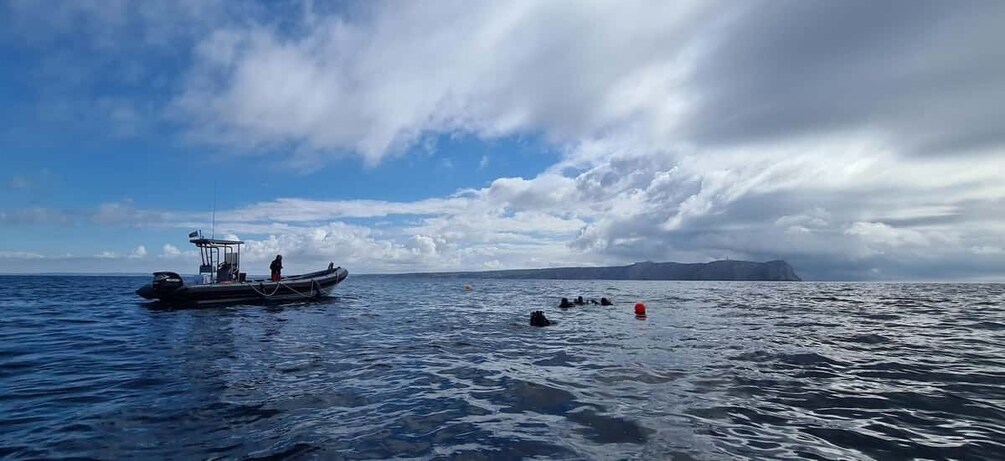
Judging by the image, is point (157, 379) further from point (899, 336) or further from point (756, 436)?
point (899, 336)

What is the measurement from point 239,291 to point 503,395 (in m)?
29.5

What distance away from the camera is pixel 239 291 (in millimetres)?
32438

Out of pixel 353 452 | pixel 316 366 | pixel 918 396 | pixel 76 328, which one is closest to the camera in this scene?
pixel 353 452

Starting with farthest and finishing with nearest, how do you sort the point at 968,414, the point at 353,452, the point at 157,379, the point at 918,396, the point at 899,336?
the point at 899,336
the point at 157,379
the point at 918,396
the point at 968,414
the point at 353,452

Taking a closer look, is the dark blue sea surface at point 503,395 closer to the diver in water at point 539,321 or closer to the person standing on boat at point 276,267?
the diver in water at point 539,321

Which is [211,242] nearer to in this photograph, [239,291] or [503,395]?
[239,291]

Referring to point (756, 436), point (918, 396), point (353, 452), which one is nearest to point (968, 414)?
point (918, 396)

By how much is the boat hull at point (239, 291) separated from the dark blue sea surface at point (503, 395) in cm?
1163

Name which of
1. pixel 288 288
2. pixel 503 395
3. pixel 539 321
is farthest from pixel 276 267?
pixel 503 395

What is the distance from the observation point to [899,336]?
1817 cm

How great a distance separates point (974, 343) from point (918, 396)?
10.6 m

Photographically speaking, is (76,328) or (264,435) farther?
(76,328)

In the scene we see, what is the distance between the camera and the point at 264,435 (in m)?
7.15

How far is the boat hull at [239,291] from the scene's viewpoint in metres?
30.2
